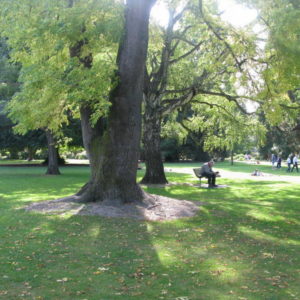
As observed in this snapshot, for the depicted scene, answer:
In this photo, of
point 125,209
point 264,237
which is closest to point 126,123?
point 125,209

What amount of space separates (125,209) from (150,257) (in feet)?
14.7

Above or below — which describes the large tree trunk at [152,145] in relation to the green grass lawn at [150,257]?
above

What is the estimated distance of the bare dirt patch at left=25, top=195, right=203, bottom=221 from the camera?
35.4 ft

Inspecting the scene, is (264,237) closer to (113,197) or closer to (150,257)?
(150,257)

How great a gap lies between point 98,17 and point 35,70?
8.68 feet

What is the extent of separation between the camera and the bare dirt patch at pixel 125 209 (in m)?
10.8

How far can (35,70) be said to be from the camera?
11375 mm

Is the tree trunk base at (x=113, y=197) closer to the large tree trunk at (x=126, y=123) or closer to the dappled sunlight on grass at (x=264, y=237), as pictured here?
the large tree trunk at (x=126, y=123)

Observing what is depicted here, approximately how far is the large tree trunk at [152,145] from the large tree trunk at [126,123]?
347 inches

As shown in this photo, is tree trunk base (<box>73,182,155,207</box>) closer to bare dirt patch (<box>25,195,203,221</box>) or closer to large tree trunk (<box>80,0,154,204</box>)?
large tree trunk (<box>80,0,154,204</box>)

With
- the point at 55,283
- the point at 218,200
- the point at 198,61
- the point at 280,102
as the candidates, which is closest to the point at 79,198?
the point at 218,200

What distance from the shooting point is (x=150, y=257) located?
686cm

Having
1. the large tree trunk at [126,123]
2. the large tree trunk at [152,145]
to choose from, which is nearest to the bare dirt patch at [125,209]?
the large tree trunk at [126,123]

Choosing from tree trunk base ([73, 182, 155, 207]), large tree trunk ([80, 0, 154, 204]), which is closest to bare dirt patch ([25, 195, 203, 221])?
tree trunk base ([73, 182, 155, 207])
